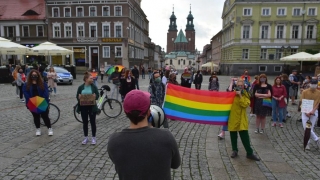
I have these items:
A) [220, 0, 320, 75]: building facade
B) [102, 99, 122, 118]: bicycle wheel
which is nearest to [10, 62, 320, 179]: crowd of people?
[102, 99, 122, 118]: bicycle wheel

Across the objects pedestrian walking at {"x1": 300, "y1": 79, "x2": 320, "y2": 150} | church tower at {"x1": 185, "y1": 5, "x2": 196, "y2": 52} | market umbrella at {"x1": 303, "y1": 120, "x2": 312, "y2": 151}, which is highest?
church tower at {"x1": 185, "y1": 5, "x2": 196, "y2": 52}

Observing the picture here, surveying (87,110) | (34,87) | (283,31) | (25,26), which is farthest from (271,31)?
(34,87)

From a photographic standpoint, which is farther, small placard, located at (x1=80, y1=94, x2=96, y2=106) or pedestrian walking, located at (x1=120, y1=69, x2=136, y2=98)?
pedestrian walking, located at (x1=120, y1=69, x2=136, y2=98)

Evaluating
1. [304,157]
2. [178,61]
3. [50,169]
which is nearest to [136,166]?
[50,169]

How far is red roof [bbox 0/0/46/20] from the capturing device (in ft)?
160

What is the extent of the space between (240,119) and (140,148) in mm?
4206

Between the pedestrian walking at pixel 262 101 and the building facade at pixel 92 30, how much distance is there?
133 ft

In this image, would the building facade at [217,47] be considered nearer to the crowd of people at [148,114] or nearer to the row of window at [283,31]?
the row of window at [283,31]

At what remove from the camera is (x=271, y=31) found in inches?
1924

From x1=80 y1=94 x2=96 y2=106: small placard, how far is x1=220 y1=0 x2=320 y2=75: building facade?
155 feet

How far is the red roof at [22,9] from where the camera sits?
4862 cm

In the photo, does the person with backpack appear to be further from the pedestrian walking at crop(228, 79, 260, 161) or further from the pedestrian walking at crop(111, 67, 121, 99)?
the pedestrian walking at crop(111, 67, 121, 99)

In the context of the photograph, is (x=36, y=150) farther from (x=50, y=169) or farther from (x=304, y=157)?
(x=304, y=157)

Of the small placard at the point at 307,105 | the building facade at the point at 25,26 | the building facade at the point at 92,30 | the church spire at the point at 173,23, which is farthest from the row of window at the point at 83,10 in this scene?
the church spire at the point at 173,23
